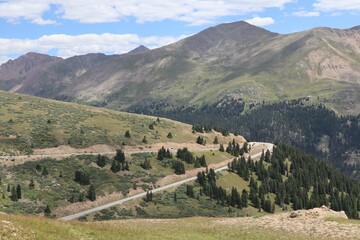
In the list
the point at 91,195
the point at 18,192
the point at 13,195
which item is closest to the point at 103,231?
the point at 13,195

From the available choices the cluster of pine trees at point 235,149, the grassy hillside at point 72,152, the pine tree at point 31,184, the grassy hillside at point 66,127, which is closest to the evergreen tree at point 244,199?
the grassy hillside at point 72,152

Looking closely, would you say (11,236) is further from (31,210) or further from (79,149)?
(79,149)

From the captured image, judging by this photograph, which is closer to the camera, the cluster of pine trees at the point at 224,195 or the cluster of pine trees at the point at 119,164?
the cluster of pine trees at the point at 224,195

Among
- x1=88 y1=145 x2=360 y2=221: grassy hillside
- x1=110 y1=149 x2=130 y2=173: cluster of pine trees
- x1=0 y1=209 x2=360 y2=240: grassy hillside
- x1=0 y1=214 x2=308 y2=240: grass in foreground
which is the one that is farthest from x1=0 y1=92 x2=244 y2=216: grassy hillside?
x1=0 y1=214 x2=308 y2=240: grass in foreground

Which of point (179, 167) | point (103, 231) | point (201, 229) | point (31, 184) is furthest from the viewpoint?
point (179, 167)

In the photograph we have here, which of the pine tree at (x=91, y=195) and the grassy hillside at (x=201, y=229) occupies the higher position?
the grassy hillside at (x=201, y=229)

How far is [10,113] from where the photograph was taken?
154m

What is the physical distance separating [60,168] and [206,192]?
4169 cm

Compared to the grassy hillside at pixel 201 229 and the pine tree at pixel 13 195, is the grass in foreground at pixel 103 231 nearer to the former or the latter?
the grassy hillside at pixel 201 229

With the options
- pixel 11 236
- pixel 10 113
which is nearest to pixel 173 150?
pixel 10 113

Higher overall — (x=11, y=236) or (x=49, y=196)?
(x=11, y=236)

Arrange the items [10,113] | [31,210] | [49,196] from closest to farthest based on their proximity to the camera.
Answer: [31,210], [49,196], [10,113]

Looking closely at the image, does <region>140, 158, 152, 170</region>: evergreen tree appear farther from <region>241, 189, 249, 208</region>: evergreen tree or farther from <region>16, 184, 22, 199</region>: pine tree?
<region>16, 184, 22, 199</region>: pine tree

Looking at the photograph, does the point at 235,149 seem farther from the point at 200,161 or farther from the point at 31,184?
the point at 31,184
